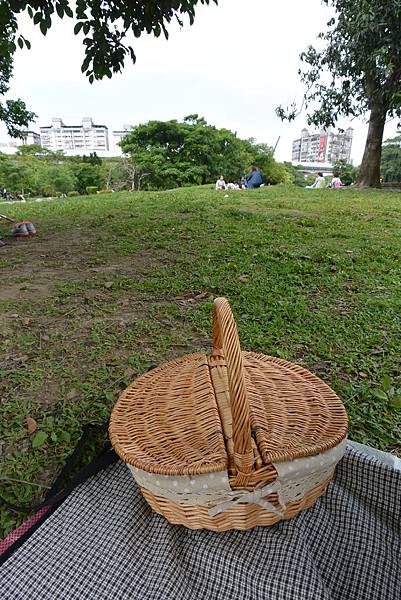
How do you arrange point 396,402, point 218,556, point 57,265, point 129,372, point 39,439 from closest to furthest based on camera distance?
point 218,556, point 39,439, point 396,402, point 129,372, point 57,265

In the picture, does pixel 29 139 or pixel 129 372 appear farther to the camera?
pixel 29 139

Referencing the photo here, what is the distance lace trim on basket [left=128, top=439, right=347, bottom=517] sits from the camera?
90cm

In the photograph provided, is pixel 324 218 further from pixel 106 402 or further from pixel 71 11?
pixel 106 402

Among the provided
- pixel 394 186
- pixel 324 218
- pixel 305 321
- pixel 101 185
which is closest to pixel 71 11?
pixel 305 321

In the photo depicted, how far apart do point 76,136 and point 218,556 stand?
303ft

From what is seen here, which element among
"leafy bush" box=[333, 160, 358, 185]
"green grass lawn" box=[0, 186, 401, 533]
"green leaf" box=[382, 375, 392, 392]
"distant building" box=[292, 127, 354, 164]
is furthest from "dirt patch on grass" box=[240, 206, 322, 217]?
"distant building" box=[292, 127, 354, 164]

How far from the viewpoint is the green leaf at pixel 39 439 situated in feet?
4.82

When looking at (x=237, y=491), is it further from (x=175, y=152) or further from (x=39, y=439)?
(x=175, y=152)

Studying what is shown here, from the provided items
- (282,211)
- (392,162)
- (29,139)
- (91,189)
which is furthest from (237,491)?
(91,189)

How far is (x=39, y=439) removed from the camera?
150 centimetres

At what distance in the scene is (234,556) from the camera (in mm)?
996

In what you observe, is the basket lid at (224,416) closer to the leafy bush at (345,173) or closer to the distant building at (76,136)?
the leafy bush at (345,173)

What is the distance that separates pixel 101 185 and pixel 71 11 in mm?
30271

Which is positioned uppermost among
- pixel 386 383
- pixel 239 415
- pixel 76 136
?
pixel 76 136
